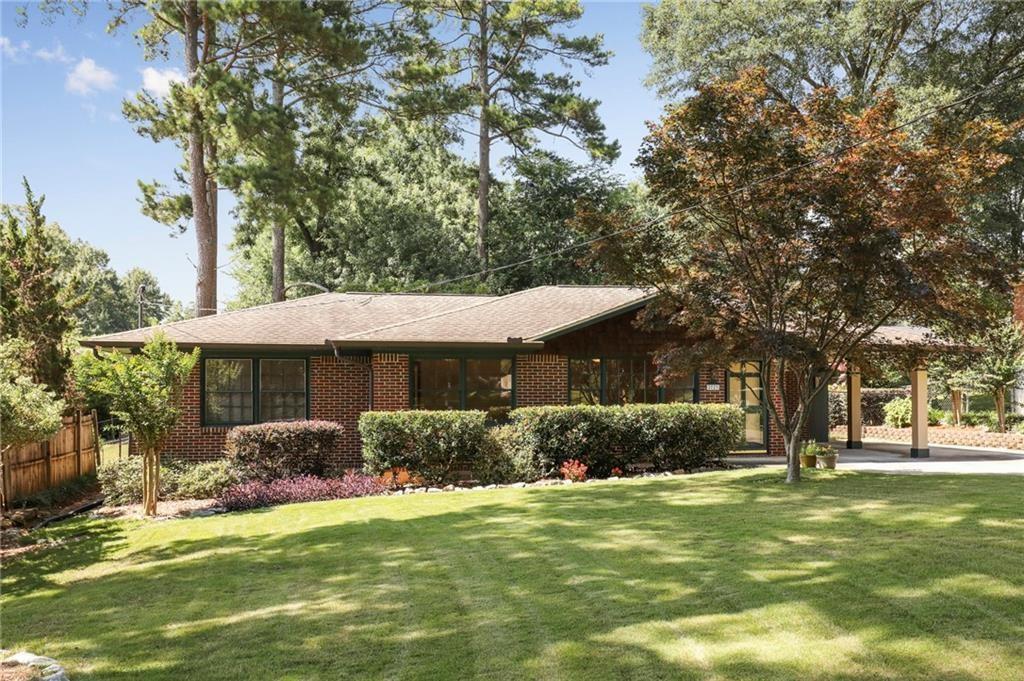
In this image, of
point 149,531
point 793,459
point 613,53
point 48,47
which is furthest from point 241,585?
point 613,53

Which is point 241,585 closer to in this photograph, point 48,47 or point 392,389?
point 392,389

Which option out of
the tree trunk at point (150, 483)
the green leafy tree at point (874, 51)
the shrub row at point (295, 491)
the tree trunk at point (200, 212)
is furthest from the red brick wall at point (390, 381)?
the green leafy tree at point (874, 51)

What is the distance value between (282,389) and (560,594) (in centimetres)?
1322

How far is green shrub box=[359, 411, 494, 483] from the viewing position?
15633mm

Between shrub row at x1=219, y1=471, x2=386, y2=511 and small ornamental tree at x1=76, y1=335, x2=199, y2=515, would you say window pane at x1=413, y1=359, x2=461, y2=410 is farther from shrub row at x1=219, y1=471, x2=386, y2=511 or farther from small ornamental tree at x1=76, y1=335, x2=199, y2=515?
small ornamental tree at x1=76, y1=335, x2=199, y2=515

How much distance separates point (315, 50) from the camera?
26.7m

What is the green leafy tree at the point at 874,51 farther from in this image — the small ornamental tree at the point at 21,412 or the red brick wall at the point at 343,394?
the small ornamental tree at the point at 21,412

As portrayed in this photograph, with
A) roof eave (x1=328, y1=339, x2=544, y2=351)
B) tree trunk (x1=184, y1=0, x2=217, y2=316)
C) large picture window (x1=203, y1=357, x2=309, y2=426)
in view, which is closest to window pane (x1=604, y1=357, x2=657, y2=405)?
roof eave (x1=328, y1=339, x2=544, y2=351)

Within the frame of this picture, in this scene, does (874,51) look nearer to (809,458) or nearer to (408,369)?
(809,458)

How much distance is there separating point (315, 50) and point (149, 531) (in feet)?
62.1

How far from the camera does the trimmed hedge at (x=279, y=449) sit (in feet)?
52.0

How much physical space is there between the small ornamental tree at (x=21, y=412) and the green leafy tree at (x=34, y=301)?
7020mm

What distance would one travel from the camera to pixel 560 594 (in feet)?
23.4

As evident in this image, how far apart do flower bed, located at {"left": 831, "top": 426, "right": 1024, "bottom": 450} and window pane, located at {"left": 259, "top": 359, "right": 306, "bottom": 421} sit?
1695cm
